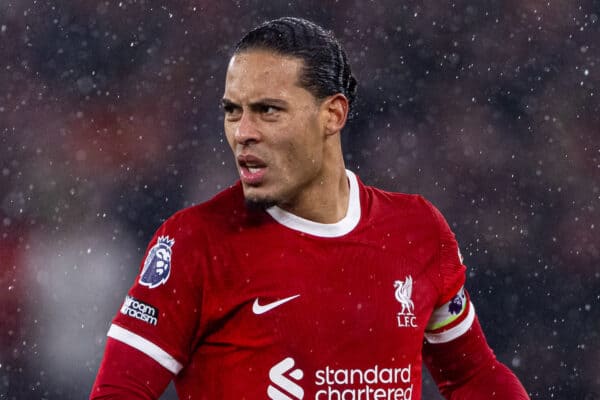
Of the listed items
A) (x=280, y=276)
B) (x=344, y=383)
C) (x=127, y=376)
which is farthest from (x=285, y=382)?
(x=127, y=376)

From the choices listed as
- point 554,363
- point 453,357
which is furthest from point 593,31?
point 453,357

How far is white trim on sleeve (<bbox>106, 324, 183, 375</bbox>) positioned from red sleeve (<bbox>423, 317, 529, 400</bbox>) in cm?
82

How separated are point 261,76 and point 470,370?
38.8 inches

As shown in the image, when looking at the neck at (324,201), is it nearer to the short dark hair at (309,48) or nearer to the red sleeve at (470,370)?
the short dark hair at (309,48)

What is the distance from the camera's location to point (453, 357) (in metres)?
2.66

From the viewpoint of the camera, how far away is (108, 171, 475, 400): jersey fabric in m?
2.17

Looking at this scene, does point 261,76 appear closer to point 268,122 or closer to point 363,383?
point 268,122

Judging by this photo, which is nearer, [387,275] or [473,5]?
[387,275]

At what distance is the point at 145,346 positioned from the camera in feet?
6.97

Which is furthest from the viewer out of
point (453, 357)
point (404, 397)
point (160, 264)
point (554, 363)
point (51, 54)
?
point (51, 54)

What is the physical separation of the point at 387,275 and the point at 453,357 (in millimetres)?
392

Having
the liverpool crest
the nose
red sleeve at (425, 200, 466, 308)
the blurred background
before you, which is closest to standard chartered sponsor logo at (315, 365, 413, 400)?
the liverpool crest

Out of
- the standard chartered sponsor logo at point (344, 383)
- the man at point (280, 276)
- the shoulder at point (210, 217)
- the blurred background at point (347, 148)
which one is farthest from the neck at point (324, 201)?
the blurred background at point (347, 148)

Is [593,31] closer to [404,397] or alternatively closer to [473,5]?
[473,5]
